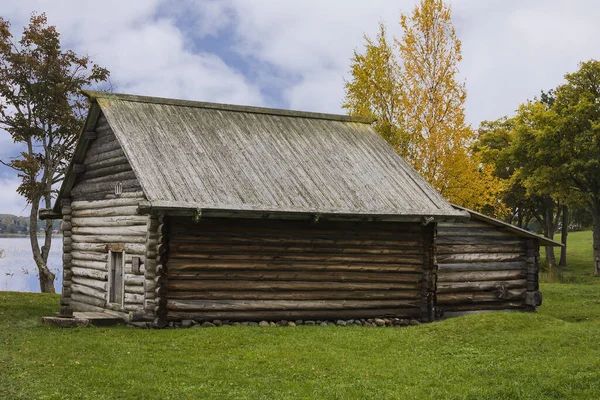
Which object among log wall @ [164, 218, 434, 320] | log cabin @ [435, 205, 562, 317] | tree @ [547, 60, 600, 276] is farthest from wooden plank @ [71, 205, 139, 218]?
tree @ [547, 60, 600, 276]

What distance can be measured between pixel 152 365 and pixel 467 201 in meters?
22.1

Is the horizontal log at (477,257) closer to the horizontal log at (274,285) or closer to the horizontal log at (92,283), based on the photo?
the horizontal log at (274,285)

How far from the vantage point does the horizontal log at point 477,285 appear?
22.4 m

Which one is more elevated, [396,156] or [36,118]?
[36,118]

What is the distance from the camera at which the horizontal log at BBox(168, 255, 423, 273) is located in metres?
18.8

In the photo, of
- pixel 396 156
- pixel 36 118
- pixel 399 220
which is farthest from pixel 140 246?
pixel 36 118

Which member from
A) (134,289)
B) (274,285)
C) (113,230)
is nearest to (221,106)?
(113,230)

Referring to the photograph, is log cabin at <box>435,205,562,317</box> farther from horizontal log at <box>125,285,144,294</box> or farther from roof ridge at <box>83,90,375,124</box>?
A: horizontal log at <box>125,285,144,294</box>

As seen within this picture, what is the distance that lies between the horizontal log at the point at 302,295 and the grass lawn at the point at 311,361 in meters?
1.15

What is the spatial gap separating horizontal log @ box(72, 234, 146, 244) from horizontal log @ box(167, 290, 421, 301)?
1.91m

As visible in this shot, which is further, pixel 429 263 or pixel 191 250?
pixel 429 263

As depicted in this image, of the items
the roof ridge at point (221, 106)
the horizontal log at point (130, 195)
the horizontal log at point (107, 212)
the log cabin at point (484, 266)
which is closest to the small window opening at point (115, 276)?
the horizontal log at point (107, 212)

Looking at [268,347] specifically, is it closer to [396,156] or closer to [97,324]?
[97,324]

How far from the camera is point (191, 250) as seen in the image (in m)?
18.8
